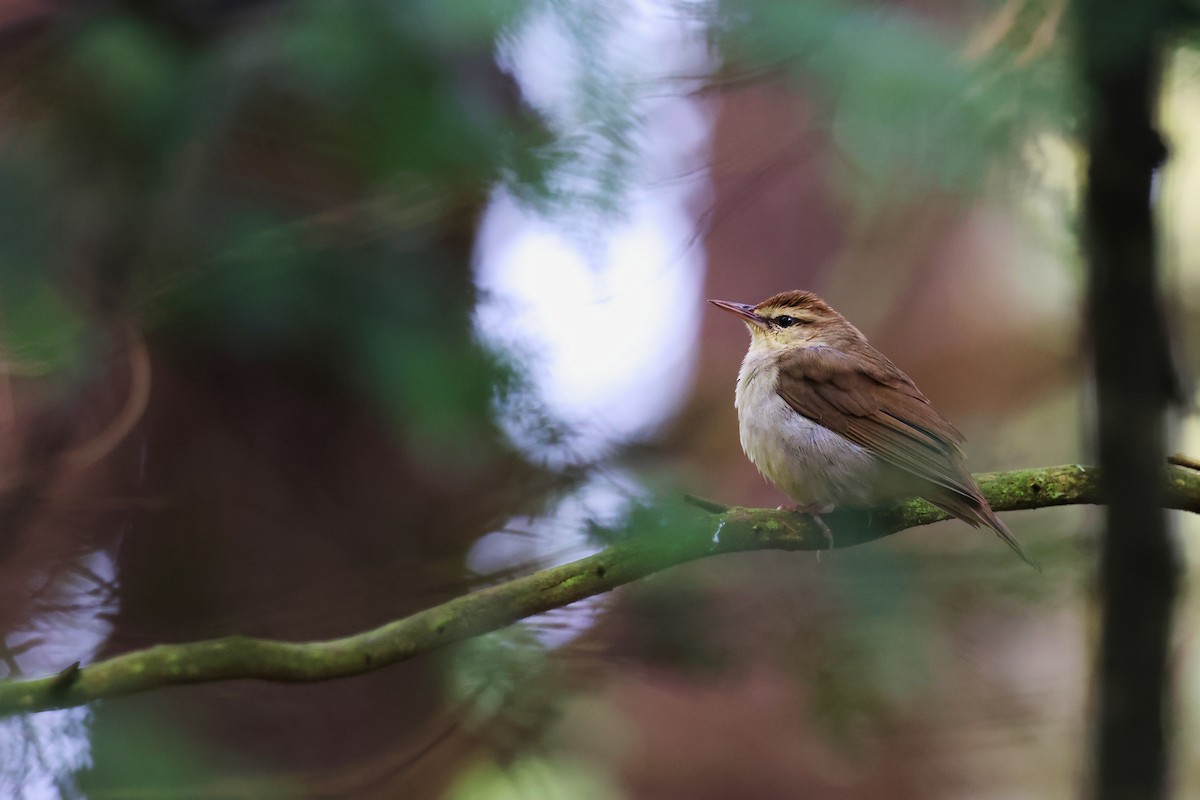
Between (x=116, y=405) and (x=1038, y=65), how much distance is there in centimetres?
401

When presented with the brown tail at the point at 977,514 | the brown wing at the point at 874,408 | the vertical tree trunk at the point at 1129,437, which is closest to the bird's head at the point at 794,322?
the brown wing at the point at 874,408

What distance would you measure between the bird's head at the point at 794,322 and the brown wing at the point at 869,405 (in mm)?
221

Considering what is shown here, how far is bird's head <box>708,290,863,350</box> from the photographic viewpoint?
4.44 meters

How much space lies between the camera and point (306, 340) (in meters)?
4.00

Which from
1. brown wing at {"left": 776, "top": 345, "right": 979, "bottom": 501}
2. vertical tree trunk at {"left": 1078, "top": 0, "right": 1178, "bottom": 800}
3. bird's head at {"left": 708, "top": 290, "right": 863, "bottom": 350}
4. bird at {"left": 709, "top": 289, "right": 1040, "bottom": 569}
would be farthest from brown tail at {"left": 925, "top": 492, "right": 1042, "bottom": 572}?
bird's head at {"left": 708, "top": 290, "right": 863, "bottom": 350}

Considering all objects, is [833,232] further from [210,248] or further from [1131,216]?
[1131,216]

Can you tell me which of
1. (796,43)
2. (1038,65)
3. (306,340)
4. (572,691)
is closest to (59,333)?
(306,340)

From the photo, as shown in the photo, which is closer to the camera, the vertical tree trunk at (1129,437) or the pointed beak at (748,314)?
the vertical tree trunk at (1129,437)

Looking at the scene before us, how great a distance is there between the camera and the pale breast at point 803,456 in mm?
3617

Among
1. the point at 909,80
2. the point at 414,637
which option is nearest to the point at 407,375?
the point at 414,637

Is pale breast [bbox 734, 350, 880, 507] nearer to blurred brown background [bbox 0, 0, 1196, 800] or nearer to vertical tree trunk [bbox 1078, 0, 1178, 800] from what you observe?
blurred brown background [bbox 0, 0, 1196, 800]

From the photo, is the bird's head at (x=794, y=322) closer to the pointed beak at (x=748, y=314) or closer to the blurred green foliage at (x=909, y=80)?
the pointed beak at (x=748, y=314)

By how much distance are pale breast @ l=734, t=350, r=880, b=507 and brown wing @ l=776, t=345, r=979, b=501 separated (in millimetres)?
45

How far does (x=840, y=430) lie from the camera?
379 centimetres
